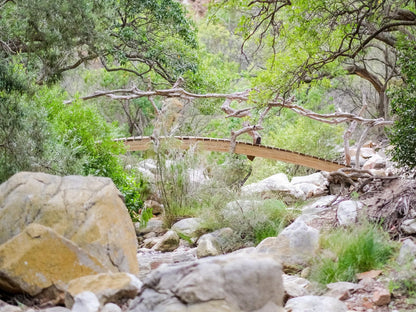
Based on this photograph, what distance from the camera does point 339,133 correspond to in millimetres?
15906

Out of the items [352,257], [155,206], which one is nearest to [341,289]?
[352,257]

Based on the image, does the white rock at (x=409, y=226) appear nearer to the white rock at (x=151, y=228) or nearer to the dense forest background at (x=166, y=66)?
the dense forest background at (x=166, y=66)

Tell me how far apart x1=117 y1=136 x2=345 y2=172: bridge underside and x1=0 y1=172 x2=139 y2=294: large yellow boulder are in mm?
6043

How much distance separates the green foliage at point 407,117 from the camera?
239 inches

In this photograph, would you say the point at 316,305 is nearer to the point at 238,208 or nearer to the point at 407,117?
the point at 407,117

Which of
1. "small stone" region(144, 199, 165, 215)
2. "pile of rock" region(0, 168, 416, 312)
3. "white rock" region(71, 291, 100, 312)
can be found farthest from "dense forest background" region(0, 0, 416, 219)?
"white rock" region(71, 291, 100, 312)

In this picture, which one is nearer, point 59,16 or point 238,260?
point 238,260

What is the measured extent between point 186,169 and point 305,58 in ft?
12.9

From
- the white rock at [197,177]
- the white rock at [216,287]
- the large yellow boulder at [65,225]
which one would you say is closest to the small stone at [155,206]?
the white rock at [197,177]

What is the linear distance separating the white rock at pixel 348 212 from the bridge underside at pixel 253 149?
3983 mm

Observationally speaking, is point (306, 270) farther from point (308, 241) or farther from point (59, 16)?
point (59, 16)

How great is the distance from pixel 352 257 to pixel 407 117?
198cm

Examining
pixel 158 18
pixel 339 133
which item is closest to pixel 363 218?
pixel 158 18

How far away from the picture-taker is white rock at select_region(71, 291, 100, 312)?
3424mm
